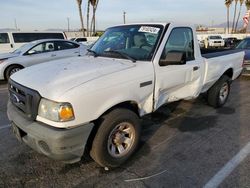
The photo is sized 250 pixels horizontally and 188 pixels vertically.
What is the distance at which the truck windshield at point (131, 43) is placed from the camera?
12.0 feet

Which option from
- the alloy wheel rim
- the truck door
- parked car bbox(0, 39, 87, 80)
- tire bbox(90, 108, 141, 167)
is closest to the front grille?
tire bbox(90, 108, 141, 167)

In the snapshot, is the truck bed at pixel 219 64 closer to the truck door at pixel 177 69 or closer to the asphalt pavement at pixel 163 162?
the truck door at pixel 177 69

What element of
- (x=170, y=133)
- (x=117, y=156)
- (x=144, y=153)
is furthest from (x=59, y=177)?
(x=170, y=133)

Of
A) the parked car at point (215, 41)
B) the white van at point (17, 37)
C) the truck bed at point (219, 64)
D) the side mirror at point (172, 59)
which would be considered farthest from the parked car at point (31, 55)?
the parked car at point (215, 41)

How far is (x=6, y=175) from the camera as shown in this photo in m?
3.08

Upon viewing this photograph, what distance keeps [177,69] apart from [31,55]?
6862 mm

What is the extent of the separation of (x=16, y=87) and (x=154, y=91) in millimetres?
1884

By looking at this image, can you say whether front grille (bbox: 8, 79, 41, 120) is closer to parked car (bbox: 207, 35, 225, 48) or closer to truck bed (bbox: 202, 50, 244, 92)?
truck bed (bbox: 202, 50, 244, 92)

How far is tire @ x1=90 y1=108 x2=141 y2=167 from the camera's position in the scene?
2918 millimetres

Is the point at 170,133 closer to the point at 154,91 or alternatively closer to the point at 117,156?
the point at 154,91

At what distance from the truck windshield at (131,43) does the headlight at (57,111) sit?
1.35 metres

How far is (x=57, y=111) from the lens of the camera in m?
2.60

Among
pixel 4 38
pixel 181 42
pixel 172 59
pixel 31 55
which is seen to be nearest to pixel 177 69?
pixel 172 59

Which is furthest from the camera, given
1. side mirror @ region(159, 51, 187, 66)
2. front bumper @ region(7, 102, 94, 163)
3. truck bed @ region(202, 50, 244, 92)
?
truck bed @ region(202, 50, 244, 92)
